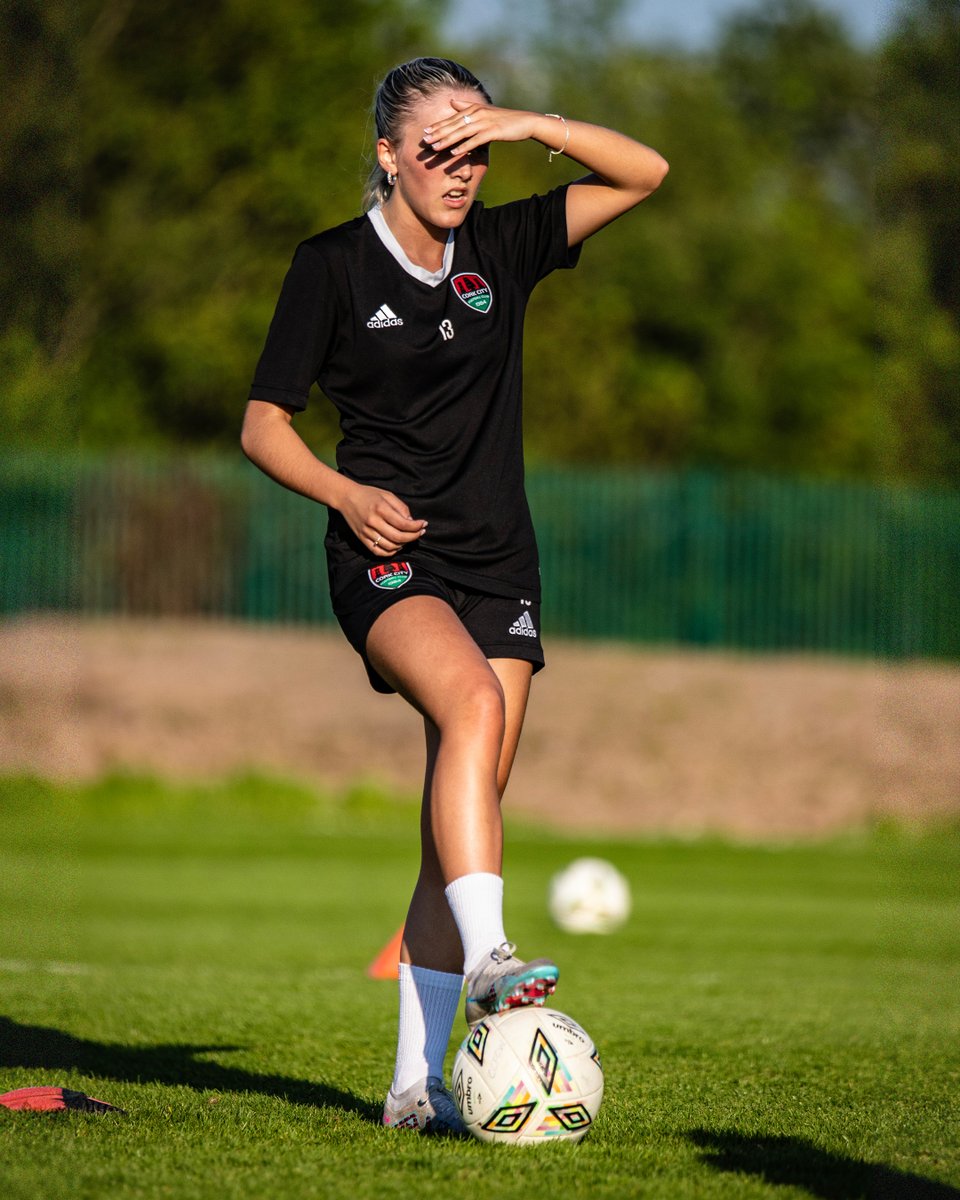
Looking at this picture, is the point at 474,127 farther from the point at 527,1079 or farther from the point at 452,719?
the point at 527,1079

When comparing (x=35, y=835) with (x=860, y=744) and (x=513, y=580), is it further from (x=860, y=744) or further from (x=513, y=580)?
(x=513, y=580)

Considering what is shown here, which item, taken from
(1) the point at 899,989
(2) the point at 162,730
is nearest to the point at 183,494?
(2) the point at 162,730

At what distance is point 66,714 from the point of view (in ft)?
55.0

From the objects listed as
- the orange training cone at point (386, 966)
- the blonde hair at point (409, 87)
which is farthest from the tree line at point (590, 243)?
the orange training cone at point (386, 966)

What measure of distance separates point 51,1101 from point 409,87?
2535 mm

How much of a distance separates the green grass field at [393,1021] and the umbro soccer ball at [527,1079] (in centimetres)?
7

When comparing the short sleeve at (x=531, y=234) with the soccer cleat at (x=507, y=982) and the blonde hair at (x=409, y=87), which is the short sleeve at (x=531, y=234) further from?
the soccer cleat at (x=507, y=982)

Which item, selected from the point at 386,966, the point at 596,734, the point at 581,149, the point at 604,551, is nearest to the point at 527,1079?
the point at 581,149

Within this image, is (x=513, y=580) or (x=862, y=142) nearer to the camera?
(x=513, y=580)

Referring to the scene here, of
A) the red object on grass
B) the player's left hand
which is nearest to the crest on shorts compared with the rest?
the player's left hand

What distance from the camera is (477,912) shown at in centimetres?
351

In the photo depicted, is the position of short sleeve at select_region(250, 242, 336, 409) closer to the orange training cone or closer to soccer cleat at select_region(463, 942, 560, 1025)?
soccer cleat at select_region(463, 942, 560, 1025)

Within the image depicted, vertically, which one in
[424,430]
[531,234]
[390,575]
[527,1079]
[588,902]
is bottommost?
[588,902]

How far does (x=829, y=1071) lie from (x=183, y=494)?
1443cm
